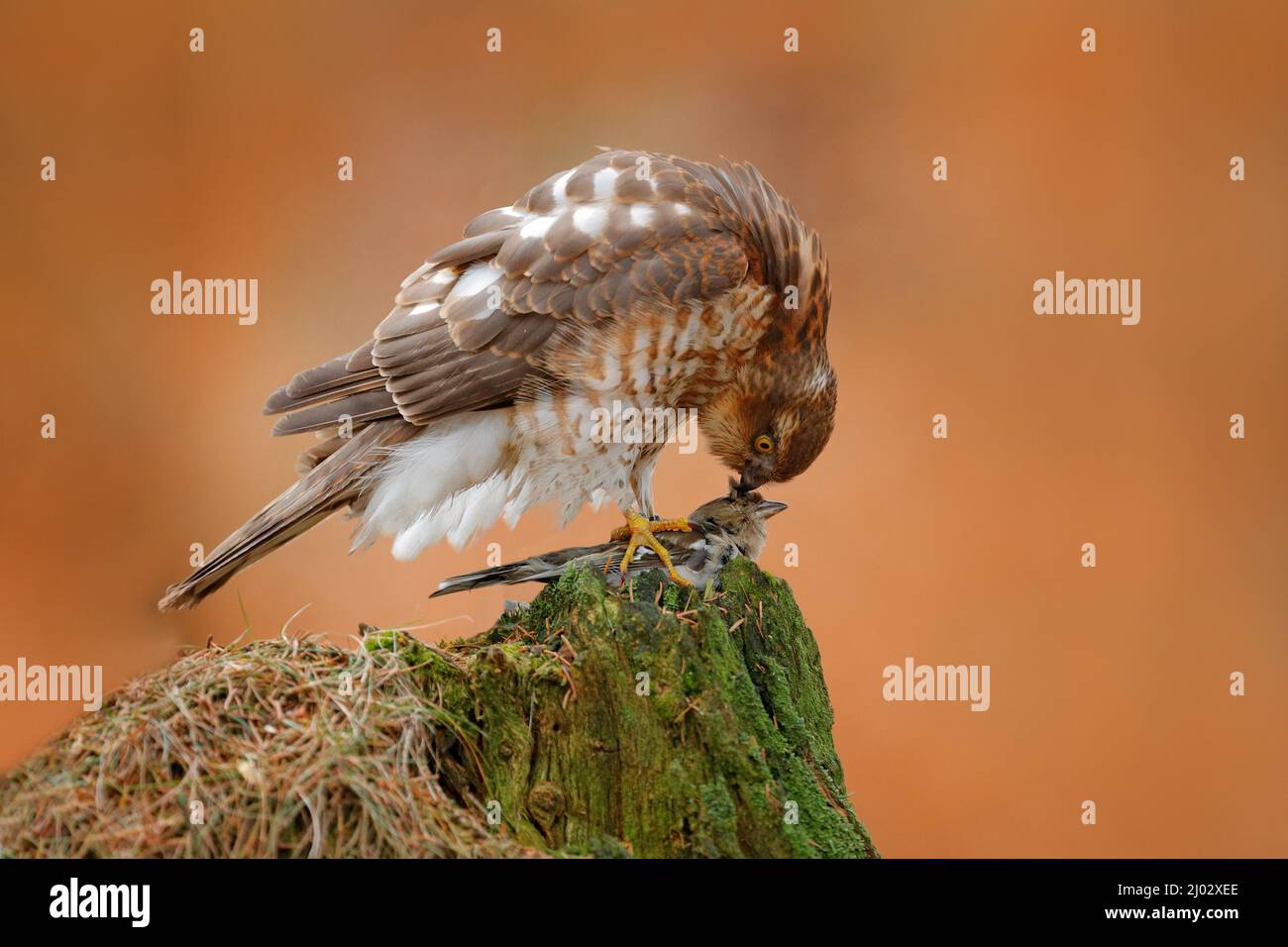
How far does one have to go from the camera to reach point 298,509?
3.52m

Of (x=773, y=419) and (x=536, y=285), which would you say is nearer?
(x=536, y=285)

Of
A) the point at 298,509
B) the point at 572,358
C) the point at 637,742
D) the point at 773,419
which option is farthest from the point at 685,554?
the point at 298,509

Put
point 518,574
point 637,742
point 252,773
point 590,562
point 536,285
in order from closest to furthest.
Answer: point 252,773, point 637,742, point 518,574, point 590,562, point 536,285

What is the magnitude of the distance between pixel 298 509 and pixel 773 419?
157 cm

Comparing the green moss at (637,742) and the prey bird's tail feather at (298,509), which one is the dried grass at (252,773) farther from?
the prey bird's tail feather at (298,509)

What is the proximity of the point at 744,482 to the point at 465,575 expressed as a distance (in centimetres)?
113

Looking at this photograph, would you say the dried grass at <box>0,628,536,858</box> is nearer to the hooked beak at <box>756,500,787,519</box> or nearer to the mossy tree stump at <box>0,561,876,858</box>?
the mossy tree stump at <box>0,561,876,858</box>

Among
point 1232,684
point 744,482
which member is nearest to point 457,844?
point 744,482

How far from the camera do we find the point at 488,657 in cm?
276

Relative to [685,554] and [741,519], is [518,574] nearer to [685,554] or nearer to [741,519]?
[685,554]

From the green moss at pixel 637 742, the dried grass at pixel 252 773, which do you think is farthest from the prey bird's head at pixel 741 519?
the dried grass at pixel 252 773

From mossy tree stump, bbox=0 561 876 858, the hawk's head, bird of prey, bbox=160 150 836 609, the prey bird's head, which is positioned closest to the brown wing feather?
bird of prey, bbox=160 150 836 609

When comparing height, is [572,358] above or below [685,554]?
above
